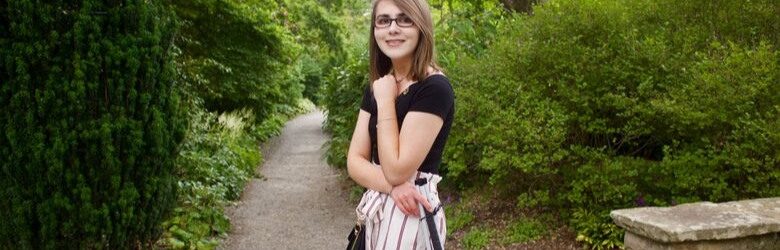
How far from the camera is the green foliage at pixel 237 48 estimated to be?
11.4m

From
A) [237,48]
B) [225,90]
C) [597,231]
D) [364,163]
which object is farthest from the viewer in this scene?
[225,90]

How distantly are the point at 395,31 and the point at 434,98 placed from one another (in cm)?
25

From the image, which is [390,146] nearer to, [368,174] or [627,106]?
[368,174]

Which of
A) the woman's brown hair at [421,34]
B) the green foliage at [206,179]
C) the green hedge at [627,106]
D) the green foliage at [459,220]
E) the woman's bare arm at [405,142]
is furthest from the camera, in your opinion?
the green foliage at [459,220]

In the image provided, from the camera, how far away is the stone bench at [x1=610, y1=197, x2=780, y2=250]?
351 cm

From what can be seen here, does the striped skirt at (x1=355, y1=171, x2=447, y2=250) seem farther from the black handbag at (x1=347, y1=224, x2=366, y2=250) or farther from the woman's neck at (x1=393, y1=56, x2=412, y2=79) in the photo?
the woman's neck at (x1=393, y1=56, x2=412, y2=79)

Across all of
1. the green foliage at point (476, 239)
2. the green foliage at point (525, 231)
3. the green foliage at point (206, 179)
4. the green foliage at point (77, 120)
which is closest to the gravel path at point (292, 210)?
the green foliage at point (206, 179)

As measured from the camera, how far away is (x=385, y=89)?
1.87 metres

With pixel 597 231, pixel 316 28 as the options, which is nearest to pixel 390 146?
pixel 597 231

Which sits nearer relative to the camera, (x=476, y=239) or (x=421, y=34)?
(x=421, y=34)

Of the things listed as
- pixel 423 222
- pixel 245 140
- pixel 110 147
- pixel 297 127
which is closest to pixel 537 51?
pixel 110 147

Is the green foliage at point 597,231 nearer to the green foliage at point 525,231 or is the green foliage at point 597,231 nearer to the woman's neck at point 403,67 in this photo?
the green foliage at point 525,231

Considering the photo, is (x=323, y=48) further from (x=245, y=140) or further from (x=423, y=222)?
(x=423, y=222)

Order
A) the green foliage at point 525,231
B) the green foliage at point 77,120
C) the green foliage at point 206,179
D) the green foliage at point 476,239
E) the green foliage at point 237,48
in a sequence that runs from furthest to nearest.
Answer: the green foliage at point 237,48 → the green foliage at point 206,179 → the green foliage at point 476,239 → the green foliage at point 525,231 → the green foliage at point 77,120
